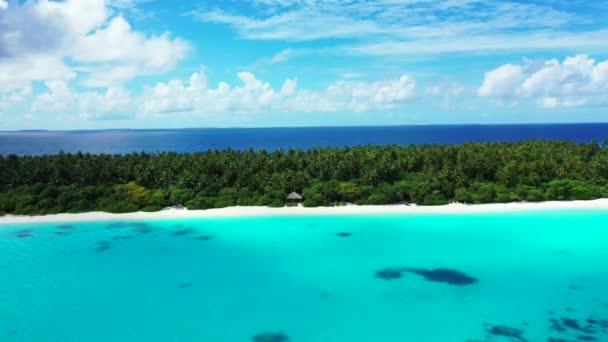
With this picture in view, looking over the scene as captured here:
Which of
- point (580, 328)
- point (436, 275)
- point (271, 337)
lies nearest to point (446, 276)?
point (436, 275)

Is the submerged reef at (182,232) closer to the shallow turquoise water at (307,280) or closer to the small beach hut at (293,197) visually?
the shallow turquoise water at (307,280)

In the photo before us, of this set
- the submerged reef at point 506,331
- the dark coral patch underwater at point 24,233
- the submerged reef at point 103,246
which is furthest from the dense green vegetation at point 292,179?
the submerged reef at point 506,331

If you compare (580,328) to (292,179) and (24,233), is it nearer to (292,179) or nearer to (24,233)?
(292,179)

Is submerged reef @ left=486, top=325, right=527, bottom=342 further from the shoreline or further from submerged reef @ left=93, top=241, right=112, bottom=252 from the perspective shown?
submerged reef @ left=93, top=241, right=112, bottom=252

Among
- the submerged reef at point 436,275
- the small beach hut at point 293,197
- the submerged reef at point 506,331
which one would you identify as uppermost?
the small beach hut at point 293,197

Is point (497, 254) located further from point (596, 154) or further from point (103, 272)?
point (596, 154)

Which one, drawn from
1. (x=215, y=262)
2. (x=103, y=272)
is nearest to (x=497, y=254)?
(x=215, y=262)
